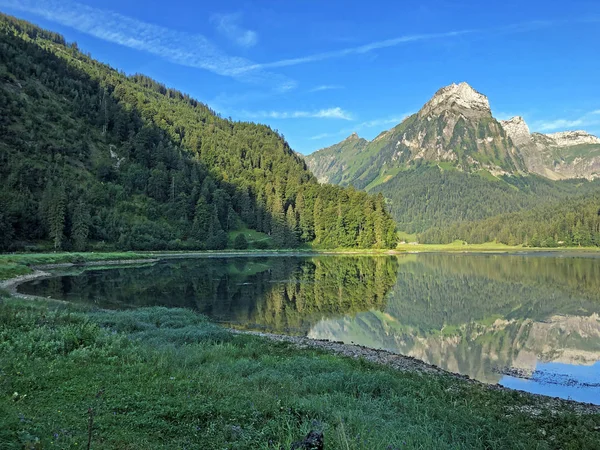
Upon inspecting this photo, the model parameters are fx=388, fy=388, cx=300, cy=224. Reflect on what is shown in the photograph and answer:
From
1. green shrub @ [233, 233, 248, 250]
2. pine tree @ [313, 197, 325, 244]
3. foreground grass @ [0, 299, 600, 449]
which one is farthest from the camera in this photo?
pine tree @ [313, 197, 325, 244]

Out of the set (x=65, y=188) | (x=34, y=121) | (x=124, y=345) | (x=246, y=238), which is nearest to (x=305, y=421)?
(x=124, y=345)

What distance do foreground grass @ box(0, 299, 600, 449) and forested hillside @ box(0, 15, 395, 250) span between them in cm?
8981

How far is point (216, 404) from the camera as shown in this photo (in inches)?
347

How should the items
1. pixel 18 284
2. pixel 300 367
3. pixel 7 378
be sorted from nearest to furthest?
pixel 7 378 → pixel 300 367 → pixel 18 284

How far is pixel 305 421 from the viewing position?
317 inches

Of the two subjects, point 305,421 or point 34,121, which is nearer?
point 305,421

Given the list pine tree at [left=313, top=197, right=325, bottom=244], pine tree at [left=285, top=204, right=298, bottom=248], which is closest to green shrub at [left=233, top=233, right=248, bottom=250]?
pine tree at [left=285, top=204, right=298, bottom=248]

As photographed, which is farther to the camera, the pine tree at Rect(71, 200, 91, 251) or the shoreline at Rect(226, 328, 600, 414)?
the pine tree at Rect(71, 200, 91, 251)

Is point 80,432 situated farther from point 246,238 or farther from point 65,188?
point 246,238

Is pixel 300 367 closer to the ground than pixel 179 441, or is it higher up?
closer to the ground

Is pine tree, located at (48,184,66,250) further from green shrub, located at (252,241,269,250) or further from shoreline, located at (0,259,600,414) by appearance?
shoreline, located at (0,259,600,414)

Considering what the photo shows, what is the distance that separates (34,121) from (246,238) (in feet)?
271

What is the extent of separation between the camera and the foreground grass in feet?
23.4

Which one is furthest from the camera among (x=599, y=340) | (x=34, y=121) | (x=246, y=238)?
(x=246, y=238)
